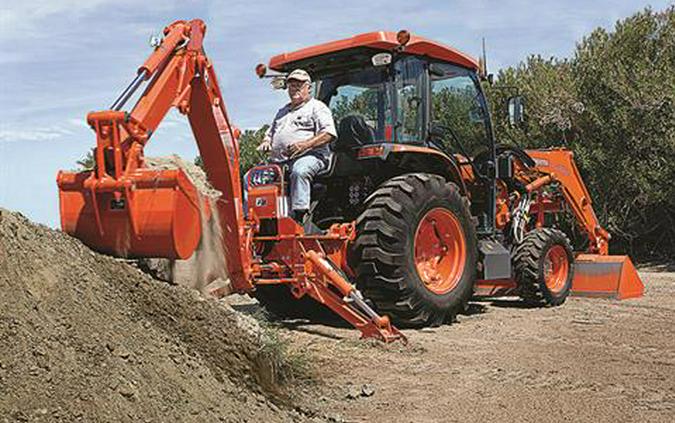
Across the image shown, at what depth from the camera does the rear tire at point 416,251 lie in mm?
6871

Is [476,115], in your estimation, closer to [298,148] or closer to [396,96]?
[396,96]

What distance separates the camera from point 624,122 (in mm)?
16922

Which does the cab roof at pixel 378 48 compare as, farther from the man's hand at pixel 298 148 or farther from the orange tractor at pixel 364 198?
the man's hand at pixel 298 148

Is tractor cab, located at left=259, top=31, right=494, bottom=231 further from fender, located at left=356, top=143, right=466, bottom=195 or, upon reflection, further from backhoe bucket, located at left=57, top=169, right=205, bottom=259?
backhoe bucket, located at left=57, top=169, right=205, bottom=259

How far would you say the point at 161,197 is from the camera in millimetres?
4781

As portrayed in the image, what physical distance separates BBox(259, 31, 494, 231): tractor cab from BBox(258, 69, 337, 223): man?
13.3 inches

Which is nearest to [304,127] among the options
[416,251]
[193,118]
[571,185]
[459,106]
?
[193,118]

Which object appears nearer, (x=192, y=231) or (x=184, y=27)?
(x=192, y=231)

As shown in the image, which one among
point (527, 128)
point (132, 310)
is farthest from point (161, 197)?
point (527, 128)

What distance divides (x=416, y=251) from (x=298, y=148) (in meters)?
1.50

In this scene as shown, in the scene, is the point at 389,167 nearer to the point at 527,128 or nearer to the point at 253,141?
the point at 527,128

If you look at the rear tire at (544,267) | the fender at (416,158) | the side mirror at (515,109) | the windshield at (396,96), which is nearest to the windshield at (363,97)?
the windshield at (396,96)

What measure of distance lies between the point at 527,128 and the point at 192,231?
15651 mm

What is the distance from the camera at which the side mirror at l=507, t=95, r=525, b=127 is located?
893cm
